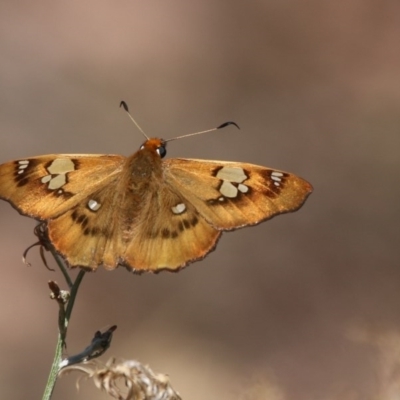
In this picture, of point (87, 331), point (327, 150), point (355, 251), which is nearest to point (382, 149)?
point (327, 150)

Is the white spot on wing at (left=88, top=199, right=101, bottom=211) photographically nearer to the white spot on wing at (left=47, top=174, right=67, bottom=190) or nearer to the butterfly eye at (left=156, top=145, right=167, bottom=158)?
the white spot on wing at (left=47, top=174, right=67, bottom=190)

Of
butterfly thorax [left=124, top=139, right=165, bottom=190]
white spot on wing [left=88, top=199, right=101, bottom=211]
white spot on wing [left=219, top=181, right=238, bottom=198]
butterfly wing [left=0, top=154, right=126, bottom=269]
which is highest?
butterfly wing [left=0, top=154, right=126, bottom=269]

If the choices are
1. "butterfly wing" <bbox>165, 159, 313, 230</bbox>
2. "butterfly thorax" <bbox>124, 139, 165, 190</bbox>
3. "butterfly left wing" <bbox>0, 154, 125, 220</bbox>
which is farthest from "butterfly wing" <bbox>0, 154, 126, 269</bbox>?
"butterfly wing" <bbox>165, 159, 313, 230</bbox>

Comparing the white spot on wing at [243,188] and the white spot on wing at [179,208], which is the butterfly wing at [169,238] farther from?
the white spot on wing at [243,188]

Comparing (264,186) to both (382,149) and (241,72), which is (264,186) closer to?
(382,149)

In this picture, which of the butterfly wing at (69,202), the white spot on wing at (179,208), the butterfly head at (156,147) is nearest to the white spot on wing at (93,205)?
the butterfly wing at (69,202)
